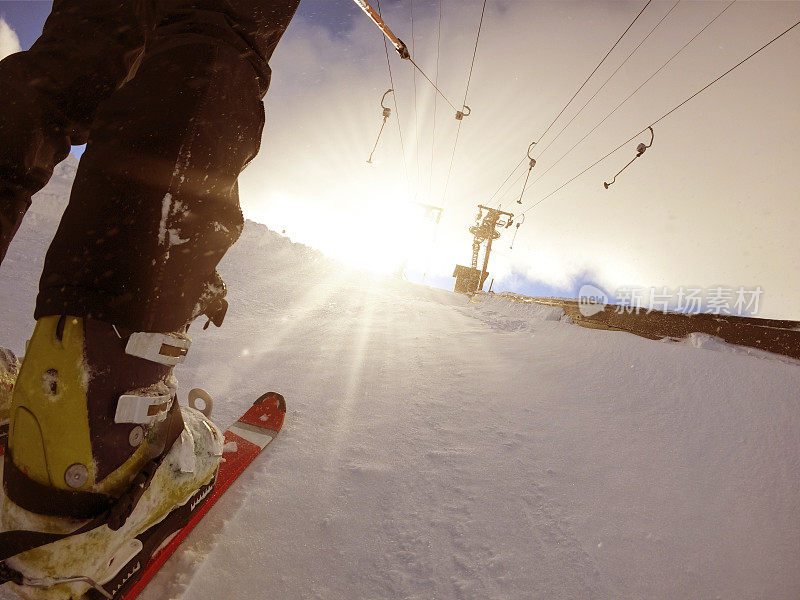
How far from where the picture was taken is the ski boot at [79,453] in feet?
1.60

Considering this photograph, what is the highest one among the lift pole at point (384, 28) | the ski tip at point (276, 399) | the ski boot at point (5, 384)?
the lift pole at point (384, 28)

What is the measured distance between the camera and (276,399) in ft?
4.47

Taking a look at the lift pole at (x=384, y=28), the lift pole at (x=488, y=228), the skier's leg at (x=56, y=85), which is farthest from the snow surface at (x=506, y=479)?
the lift pole at (x=488, y=228)

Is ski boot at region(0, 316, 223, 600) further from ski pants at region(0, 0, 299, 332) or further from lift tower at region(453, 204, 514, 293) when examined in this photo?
lift tower at region(453, 204, 514, 293)

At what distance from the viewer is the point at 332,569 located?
2.52 feet

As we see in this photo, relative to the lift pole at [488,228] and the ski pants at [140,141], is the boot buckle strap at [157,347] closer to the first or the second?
the ski pants at [140,141]

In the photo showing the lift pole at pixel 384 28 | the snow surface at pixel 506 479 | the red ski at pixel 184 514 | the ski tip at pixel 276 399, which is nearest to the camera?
the red ski at pixel 184 514

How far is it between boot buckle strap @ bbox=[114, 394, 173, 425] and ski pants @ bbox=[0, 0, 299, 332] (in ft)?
0.42

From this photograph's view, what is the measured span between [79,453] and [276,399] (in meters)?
0.88

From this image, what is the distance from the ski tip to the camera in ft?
4.26

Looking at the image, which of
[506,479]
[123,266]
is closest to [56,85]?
[123,266]

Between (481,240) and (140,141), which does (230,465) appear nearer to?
(140,141)

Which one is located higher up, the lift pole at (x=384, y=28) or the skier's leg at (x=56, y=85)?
the lift pole at (x=384, y=28)

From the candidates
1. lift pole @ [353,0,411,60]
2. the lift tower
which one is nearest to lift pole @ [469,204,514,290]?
the lift tower
